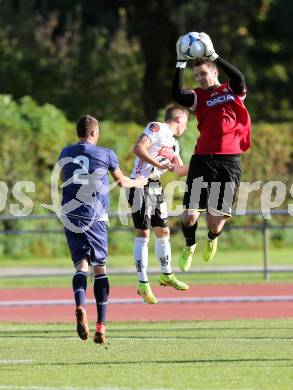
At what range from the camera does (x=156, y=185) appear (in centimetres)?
1445

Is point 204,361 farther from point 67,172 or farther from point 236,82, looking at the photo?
point 236,82

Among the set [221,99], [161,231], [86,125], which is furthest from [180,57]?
[161,231]

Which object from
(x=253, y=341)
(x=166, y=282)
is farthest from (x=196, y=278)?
(x=253, y=341)

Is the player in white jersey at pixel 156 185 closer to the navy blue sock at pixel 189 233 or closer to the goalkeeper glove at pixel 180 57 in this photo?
the navy blue sock at pixel 189 233

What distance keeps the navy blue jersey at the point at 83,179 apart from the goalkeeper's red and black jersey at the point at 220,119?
1.36 meters

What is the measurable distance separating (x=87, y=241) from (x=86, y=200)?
426 millimetres

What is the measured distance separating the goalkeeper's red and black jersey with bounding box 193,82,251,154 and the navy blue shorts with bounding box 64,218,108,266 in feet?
5.30

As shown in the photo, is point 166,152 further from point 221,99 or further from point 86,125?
point 86,125

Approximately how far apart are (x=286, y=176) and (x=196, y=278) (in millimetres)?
6023

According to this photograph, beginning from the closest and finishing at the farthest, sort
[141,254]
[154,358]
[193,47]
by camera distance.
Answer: [154,358] < [193,47] < [141,254]

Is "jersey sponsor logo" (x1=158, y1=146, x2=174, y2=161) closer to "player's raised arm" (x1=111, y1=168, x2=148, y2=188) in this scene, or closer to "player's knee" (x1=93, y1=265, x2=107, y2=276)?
"player's raised arm" (x1=111, y1=168, x2=148, y2=188)

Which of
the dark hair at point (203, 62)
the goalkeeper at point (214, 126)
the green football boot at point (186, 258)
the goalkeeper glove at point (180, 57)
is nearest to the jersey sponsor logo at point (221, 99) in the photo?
the goalkeeper at point (214, 126)

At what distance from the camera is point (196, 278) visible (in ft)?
78.2

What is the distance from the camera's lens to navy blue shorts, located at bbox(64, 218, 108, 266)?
12211mm
